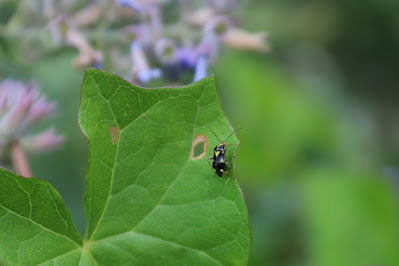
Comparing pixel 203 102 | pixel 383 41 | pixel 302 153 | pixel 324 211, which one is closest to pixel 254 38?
pixel 203 102

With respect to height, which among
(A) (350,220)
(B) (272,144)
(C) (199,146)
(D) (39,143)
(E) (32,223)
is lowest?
(E) (32,223)

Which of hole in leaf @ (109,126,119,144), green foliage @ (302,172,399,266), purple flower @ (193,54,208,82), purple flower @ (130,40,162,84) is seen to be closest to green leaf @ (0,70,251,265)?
hole in leaf @ (109,126,119,144)

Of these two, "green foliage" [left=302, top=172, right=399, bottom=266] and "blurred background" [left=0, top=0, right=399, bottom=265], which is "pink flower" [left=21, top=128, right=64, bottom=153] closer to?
"blurred background" [left=0, top=0, right=399, bottom=265]

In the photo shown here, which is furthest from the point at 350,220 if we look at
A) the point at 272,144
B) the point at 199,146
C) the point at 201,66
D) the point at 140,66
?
the point at 199,146

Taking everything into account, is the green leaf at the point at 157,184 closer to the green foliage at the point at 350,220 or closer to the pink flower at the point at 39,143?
the pink flower at the point at 39,143

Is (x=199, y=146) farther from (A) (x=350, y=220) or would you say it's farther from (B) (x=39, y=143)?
(A) (x=350, y=220)

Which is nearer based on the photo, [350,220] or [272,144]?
[350,220]

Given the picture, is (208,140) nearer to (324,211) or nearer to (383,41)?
(324,211)
